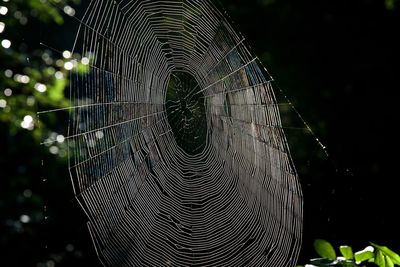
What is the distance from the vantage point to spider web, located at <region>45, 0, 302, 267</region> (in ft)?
8.52

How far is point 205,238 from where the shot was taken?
3.87 meters

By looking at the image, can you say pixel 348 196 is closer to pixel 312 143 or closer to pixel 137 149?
pixel 312 143

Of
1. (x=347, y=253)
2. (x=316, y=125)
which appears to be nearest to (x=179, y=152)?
(x=316, y=125)

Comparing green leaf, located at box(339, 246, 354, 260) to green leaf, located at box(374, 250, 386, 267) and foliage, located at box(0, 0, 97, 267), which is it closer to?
green leaf, located at box(374, 250, 386, 267)

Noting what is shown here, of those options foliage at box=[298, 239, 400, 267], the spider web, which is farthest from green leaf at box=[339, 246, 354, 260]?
the spider web

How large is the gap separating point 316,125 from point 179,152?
293 cm

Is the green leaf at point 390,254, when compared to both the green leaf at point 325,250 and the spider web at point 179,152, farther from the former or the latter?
the spider web at point 179,152

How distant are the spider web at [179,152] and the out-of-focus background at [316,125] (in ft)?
3.59

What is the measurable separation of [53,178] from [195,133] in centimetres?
165

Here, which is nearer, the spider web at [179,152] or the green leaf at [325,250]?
the green leaf at [325,250]

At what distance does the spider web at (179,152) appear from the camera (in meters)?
2.60

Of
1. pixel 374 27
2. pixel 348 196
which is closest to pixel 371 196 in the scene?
pixel 348 196

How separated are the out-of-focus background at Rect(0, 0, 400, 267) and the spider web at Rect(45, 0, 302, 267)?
1094 mm

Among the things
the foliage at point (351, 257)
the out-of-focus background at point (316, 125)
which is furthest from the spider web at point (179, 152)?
the out-of-focus background at point (316, 125)
